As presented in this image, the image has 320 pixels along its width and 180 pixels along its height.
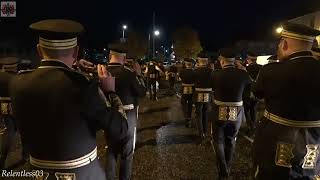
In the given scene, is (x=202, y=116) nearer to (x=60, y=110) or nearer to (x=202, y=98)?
(x=202, y=98)

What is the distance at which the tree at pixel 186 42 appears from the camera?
7676 cm

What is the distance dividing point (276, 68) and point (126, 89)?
10.0 feet

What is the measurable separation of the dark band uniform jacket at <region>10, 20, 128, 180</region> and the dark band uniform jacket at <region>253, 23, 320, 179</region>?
1.86 m

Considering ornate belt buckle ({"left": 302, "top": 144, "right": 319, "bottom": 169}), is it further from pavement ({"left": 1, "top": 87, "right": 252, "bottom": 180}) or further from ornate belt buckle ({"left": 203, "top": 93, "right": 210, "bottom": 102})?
ornate belt buckle ({"left": 203, "top": 93, "right": 210, "bottom": 102})

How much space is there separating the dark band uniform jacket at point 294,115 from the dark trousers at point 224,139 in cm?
283

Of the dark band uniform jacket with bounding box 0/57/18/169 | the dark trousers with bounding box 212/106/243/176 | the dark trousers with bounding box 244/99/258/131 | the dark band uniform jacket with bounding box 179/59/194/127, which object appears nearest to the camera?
the dark trousers with bounding box 212/106/243/176

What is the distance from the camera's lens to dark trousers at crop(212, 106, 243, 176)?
7172mm

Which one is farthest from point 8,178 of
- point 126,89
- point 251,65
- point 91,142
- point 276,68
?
point 251,65

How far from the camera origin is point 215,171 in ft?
26.0

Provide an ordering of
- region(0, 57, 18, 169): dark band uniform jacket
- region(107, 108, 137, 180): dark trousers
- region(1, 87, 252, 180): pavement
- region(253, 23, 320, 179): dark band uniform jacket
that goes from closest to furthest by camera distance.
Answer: region(253, 23, 320, 179): dark band uniform jacket
region(107, 108, 137, 180): dark trousers
region(1, 87, 252, 180): pavement
region(0, 57, 18, 169): dark band uniform jacket

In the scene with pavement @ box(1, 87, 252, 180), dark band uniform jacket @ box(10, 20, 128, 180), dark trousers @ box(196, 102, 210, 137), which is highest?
dark band uniform jacket @ box(10, 20, 128, 180)

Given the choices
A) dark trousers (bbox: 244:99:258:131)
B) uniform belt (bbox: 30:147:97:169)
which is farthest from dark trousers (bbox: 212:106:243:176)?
dark trousers (bbox: 244:99:258:131)

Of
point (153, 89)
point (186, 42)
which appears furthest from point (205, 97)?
point (186, 42)

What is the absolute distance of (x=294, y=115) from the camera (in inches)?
164
